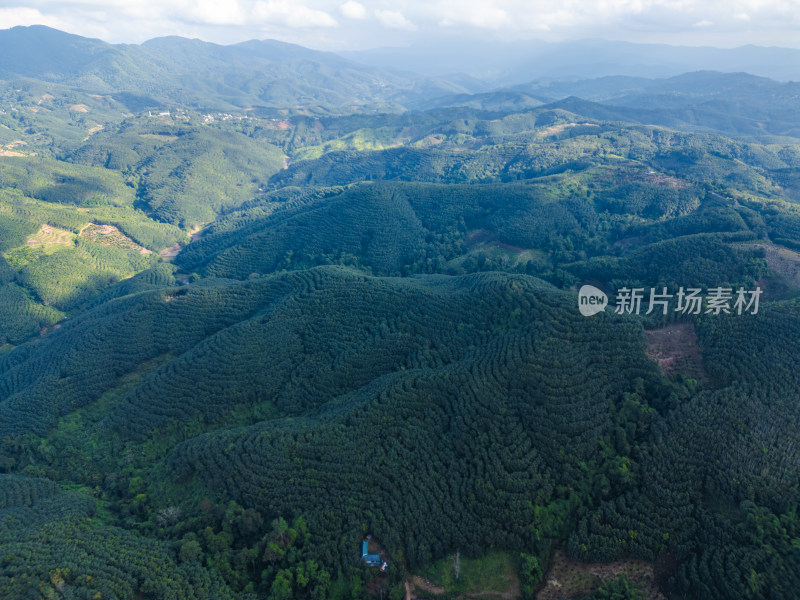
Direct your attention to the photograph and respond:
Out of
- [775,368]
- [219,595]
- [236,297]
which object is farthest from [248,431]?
[775,368]

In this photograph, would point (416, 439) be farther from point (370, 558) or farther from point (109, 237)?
point (109, 237)

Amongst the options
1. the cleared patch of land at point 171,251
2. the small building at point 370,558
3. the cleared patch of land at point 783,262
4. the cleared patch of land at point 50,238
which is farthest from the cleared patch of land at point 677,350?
the cleared patch of land at point 50,238

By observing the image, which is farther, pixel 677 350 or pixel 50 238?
pixel 50 238

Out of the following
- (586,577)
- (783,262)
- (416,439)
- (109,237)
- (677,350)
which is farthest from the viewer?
(109,237)

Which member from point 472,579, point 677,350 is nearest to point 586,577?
point 472,579

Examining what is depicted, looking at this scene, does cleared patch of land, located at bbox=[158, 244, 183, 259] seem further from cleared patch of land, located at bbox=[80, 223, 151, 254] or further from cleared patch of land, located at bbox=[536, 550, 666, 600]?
cleared patch of land, located at bbox=[536, 550, 666, 600]

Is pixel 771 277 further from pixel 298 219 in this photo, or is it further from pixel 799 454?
pixel 298 219
